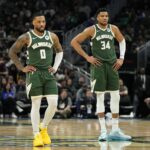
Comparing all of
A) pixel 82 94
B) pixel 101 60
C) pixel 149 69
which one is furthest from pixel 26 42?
pixel 149 69

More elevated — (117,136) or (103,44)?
(103,44)

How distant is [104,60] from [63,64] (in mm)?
13606

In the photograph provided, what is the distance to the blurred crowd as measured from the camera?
2164cm

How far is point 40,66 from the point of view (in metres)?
11.2

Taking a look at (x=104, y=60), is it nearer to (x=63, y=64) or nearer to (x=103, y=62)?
(x=103, y=62)

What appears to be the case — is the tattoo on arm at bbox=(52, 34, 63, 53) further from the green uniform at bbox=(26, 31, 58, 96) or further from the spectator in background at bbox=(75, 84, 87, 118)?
the spectator in background at bbox=(75, 84, 87, 118)

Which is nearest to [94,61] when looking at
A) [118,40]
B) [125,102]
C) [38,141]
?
[118,40]

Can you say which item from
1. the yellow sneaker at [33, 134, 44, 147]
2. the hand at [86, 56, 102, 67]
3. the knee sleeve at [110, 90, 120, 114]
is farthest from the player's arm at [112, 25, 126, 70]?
the yellow sneaker at [33, 134, 44, 147]

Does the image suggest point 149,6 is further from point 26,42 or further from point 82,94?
point 26,42

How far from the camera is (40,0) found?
32.4 m

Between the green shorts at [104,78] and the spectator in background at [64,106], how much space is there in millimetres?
9354

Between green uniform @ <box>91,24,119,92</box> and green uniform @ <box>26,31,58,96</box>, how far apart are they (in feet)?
3.33

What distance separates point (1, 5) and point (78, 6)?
3815mm

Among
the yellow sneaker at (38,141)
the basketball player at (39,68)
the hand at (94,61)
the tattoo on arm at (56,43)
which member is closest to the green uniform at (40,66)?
the basketball player at (39,68)
